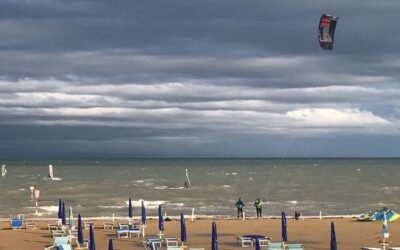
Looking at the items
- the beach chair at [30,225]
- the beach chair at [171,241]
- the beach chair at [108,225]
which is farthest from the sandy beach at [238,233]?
the beach chair at [171,241]

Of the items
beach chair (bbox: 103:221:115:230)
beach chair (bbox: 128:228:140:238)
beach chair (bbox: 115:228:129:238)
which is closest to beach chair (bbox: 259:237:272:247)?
beach chair (bbox: 128:228:140:238)

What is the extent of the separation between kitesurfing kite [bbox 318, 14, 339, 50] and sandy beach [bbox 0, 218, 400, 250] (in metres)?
8.20

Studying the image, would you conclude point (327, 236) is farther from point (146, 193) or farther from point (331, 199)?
point (146, 193)

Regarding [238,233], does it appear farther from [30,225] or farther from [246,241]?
[30,225]

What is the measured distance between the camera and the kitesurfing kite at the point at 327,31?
29375 mm

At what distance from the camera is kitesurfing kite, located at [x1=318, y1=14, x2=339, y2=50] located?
29.4 m

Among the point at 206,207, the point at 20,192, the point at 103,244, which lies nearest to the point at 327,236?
the point at 103,244

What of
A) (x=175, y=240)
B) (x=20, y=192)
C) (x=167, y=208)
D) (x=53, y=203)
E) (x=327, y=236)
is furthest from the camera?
(x=20, y=192)

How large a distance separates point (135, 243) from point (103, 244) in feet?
4.40

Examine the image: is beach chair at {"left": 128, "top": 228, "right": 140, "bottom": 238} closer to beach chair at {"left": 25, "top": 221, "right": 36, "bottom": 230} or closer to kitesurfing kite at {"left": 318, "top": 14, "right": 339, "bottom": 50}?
beach chair at {"left": 25, "top": 221, "right": 36, "bottom": 230}

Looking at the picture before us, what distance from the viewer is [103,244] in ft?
100

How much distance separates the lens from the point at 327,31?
30.0m

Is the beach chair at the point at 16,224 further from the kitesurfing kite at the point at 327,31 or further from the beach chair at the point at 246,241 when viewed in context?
the kitesurfing kite at the point at 327,31

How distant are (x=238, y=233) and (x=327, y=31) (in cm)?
1039
